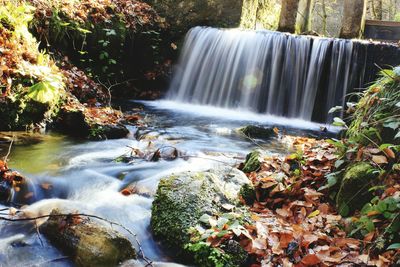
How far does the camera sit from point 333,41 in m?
9.69

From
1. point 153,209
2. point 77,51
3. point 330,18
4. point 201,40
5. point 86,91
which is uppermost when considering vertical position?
point 330,18

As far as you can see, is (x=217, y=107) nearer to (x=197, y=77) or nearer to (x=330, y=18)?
(x=197, y=77)

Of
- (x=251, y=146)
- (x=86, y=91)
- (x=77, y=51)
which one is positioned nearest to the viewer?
(x=251, y=146)

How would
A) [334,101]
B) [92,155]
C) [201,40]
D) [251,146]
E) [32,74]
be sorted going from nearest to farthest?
[92,155] → [32,74] → [251,146] → [334,101] → [201,40]

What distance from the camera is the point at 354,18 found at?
1272cm

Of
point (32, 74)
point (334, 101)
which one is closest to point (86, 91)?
point (32, 74)

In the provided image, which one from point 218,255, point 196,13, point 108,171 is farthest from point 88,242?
point 196,13

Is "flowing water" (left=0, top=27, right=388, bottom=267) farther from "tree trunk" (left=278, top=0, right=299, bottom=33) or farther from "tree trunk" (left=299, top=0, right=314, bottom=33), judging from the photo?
"tree trunk" (left=299, top=0, right=314, bottom=33)

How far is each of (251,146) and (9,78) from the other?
3.91 m

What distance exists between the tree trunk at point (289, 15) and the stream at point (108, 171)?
20.8 feet

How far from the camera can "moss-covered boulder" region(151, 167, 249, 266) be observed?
340 centimetres

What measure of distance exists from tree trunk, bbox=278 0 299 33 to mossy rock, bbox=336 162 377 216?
34.8 ft

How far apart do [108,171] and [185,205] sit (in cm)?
178

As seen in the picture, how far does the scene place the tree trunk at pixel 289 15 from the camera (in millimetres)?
13375
